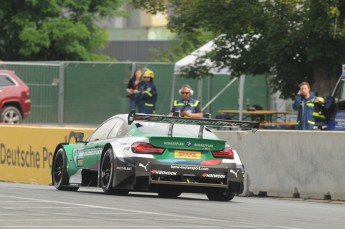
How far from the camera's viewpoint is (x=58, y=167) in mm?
19906

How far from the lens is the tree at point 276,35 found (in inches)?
1184

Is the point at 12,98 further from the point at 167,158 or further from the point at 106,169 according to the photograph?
the point at 167,158

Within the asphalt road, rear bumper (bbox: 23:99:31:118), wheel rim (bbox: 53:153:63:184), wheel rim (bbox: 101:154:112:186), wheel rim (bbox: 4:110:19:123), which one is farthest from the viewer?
rear bumper (bbox: 23:99:31:118)

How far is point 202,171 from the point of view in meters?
17.7

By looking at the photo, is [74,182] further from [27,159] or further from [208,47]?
[208,47]

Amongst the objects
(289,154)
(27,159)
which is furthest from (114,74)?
(289,154)

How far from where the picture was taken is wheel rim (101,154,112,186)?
58.8 ft

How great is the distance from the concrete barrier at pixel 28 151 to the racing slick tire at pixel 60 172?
3.12 metres

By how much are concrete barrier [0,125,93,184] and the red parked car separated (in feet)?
32.2

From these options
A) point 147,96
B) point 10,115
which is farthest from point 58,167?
point 10,115

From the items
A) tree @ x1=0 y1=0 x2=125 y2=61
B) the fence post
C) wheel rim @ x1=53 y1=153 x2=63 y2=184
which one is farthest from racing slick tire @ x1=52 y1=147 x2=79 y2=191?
tree @ x1=0 y1=0 x2=125 y2=61

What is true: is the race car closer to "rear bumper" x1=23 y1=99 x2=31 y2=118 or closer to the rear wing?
the rear wing

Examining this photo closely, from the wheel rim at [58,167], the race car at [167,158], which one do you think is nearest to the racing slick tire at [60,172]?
the wheel rim at [58,167]

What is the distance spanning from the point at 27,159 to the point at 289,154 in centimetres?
647
